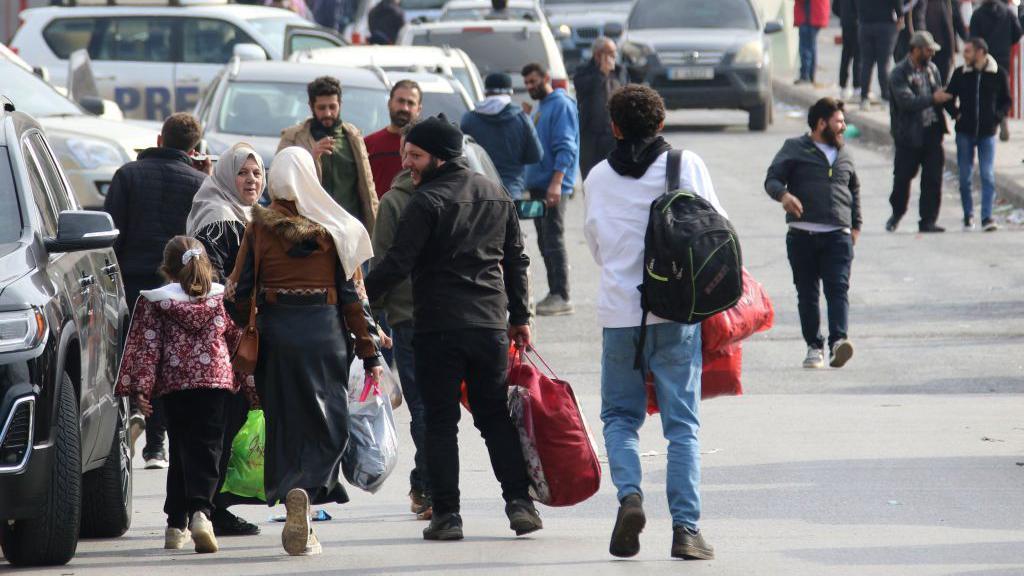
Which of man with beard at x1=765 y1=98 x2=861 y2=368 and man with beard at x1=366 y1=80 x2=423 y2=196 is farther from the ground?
man with beard at x1=366 y1=80 x2=423 y2=196

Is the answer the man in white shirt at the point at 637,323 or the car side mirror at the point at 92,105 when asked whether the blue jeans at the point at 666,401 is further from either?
the car side mirror at the point at 92,105

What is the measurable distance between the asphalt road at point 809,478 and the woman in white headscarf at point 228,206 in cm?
116

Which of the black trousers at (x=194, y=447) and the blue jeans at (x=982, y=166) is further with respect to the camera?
the blue jeans at (x=982, y=166)

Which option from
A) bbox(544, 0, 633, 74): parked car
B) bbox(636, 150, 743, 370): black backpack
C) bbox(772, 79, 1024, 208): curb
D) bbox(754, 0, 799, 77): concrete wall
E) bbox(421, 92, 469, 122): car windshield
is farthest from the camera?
bbox(754, 0, 799, 77): concrete wall

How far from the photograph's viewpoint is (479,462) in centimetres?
962

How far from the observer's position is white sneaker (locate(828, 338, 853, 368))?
40.9 ft

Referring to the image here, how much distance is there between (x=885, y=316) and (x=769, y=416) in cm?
418

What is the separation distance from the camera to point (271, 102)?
15.5 m

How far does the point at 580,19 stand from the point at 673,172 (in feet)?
84.4

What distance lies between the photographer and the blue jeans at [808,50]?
95.3 feet

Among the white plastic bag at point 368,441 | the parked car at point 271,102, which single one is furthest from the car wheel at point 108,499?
the parked car at point 271,102

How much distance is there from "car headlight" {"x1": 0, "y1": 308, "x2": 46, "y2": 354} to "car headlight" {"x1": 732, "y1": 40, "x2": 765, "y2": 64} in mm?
20393

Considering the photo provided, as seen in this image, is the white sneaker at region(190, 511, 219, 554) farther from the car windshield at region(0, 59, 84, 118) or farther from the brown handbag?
the car windshield at region(0, 59, 84, 118)

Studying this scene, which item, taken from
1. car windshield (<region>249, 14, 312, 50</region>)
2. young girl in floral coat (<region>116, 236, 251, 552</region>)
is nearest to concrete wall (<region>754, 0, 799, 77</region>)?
car windshield (<region>249, 14, 312, 50</region>)
